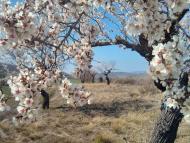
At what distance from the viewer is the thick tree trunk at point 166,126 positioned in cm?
723

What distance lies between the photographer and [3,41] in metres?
5.02

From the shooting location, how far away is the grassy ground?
15922 mm

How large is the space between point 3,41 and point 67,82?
2322 millimetres

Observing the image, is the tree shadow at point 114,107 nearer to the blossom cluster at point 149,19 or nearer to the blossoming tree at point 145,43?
the blossoming tree at point 145,43

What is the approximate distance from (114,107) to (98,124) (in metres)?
5.10

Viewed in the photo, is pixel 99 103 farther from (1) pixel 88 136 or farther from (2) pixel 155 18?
(2) pixel 155 18

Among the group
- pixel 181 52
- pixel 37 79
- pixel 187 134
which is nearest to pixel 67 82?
pixel 37 79

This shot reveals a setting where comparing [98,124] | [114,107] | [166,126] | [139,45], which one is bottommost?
[98,124]

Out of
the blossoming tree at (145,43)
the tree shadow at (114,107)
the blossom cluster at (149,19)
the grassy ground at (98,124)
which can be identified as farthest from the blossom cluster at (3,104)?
the tree shadow at (114,107)

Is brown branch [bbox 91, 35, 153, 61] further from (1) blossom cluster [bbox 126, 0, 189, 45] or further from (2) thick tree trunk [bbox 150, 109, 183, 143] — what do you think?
(1) blossom cluster [bbox 126, 0, 189, 45]

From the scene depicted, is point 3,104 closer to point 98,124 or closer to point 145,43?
point 145,43

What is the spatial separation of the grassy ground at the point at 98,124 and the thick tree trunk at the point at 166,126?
5.20 metres

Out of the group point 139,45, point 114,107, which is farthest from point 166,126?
point 114,107

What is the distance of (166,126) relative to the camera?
24.0 feet
